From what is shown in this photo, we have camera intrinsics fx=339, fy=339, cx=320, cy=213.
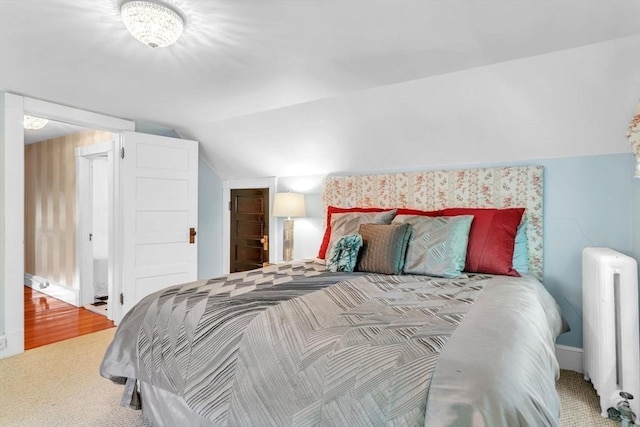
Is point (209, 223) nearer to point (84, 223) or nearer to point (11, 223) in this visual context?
point (84, 223)

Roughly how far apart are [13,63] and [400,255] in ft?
9.45

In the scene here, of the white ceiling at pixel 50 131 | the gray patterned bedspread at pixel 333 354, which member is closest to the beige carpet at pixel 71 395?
the gray patterned bedspread at pixel 333 354

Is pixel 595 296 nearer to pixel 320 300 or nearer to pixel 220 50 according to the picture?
pixel 320 300

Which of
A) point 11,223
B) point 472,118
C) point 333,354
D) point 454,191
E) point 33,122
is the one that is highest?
point 33,122

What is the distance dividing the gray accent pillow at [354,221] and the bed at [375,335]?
0.35 ft

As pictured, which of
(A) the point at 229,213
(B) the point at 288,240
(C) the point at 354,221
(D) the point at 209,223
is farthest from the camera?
(D) the point at 209,223

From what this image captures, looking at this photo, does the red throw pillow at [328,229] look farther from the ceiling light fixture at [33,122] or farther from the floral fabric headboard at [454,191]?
the ceiling light fixture at [33,122]

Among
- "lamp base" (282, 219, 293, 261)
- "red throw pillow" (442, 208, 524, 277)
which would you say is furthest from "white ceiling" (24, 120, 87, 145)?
"red throw pillow" (442, 208, 524, 277)

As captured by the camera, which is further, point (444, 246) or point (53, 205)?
point (53, 205)

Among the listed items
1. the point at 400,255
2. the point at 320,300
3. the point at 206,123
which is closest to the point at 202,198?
the point at 206,123

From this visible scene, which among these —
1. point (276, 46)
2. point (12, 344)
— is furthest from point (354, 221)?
point (12, 344)

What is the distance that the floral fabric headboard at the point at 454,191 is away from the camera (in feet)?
8.27

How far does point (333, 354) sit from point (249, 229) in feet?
11.0

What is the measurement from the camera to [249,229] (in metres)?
4.28
